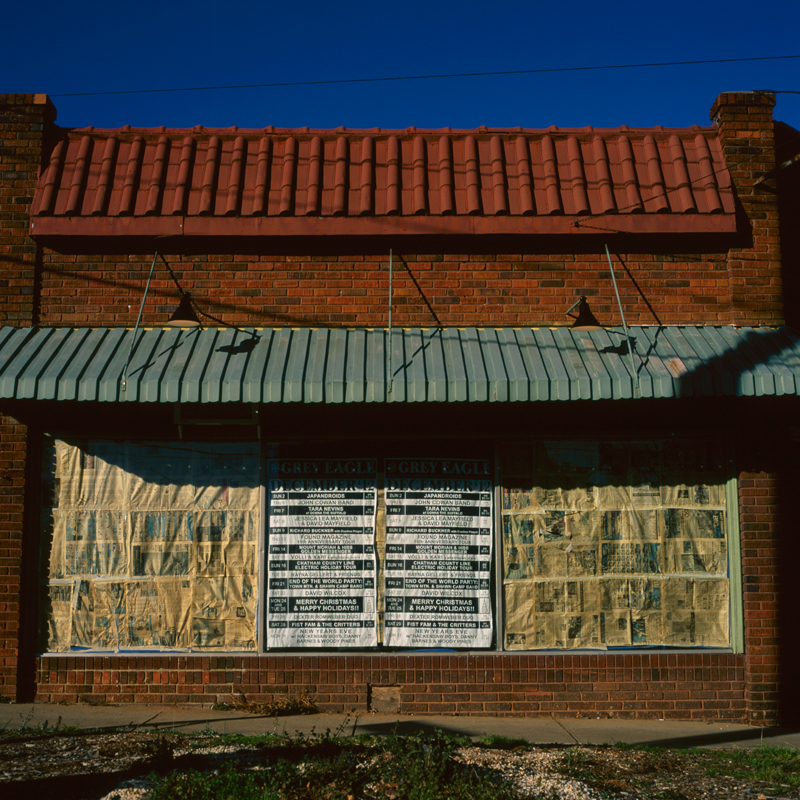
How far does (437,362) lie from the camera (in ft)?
22.6

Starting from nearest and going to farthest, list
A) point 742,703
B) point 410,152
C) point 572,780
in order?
1. point 572,780
2. point 742,703
3. point 410,152

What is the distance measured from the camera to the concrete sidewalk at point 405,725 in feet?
20.9

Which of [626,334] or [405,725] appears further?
[626,334]

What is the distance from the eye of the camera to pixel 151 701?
7109 mm

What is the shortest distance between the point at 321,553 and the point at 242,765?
93.7 inches

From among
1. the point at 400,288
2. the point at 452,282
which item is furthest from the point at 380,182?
the point at 452,282

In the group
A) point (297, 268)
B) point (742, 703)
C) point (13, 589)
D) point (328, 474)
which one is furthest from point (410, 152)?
point (742, 703)

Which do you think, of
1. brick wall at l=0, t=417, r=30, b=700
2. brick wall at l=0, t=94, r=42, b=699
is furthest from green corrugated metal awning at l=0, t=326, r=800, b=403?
brick wall at l=0, t=417, r=30, b=700

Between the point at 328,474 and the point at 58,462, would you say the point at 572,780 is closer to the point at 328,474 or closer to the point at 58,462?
the point at 328,474

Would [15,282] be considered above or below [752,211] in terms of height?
below

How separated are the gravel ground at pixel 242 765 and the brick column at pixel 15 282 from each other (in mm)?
1273

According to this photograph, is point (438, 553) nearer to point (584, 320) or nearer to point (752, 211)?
point (584, 320)

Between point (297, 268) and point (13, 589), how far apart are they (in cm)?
431

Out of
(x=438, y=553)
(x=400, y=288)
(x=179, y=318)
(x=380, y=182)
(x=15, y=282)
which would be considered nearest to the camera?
(x=179, y=318)
